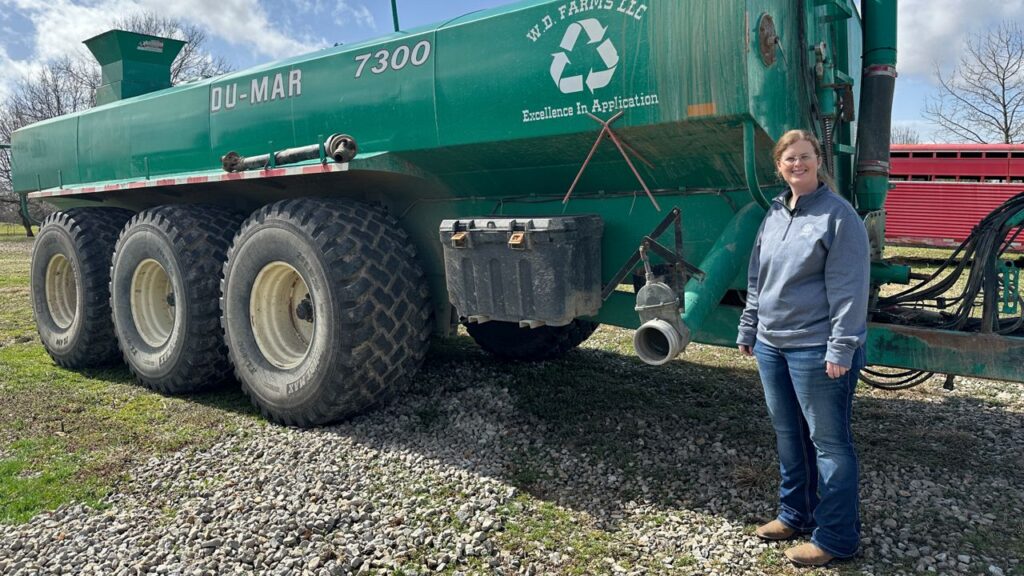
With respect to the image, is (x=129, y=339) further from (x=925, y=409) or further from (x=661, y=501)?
Result: (x=925, y=409)

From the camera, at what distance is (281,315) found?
203 inches

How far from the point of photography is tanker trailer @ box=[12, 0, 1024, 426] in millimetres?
3500

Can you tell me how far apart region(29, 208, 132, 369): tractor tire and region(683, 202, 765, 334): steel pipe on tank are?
496cm

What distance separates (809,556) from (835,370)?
2.55 feet

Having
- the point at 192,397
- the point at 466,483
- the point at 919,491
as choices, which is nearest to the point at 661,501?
the point at 466,483

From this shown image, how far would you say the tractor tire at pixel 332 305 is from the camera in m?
4.41

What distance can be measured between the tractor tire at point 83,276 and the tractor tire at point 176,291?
431mm

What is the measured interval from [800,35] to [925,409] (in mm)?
2644

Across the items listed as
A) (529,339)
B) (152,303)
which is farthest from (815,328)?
(152,303)

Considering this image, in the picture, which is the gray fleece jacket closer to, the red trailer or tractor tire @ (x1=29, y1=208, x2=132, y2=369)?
tractor tire @ (x1=29, y1=208, x2=132, y2=369)

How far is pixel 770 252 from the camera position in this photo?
9.94 feet

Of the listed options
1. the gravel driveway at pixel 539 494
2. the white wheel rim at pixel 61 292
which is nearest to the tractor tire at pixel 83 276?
the white wheel rim at pixel 61 292

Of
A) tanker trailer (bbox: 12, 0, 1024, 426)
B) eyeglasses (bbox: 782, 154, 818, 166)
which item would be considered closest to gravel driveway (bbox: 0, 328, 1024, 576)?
tanker trailer (bbox: 12, 0, 1024, 426)

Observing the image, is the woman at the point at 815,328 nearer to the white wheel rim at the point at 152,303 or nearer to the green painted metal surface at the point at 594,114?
the green painted metal surface at the point at 594,114
